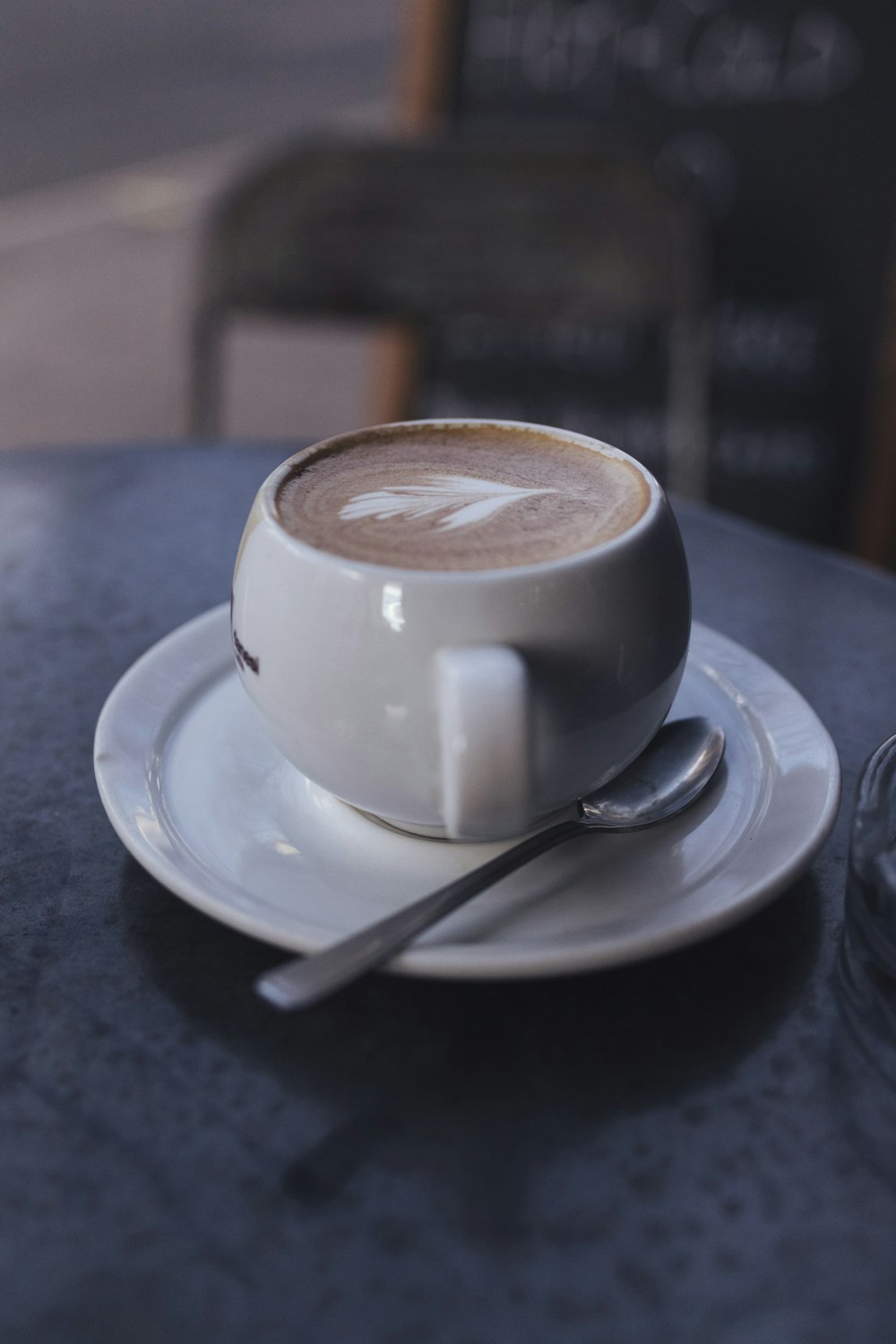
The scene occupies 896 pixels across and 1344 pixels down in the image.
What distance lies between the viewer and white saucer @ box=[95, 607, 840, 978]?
1.13 ft

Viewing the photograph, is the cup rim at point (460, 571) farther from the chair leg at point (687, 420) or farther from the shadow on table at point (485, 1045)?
the chair leg at point (687, 420)

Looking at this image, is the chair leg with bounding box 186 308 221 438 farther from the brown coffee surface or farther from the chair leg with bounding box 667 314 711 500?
the brown coffee surface

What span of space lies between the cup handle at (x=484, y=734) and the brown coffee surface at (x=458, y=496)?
4 cm

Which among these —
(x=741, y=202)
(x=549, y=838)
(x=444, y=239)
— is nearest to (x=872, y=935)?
(x=549, y=838)

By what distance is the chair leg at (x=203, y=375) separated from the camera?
117cm

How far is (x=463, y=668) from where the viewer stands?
0.34 m

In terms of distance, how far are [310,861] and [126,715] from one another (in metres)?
0.11

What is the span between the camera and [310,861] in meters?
0.40

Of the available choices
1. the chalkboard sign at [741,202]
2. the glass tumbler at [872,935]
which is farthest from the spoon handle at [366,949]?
the chalkboard sign at [741,202]

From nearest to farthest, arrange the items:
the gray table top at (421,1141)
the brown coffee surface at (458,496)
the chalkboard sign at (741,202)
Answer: the gray table top at (421,1141) → the brown coffee surface at (458,496) → the chalkboard sign at (741,202)

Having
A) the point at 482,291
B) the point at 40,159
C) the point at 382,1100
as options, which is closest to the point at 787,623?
the point at 382,1100

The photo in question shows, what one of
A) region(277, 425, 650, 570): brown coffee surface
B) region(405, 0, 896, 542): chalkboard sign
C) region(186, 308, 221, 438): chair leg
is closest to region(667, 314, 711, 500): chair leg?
region(405, 0, 896, 542): chalkboard sign

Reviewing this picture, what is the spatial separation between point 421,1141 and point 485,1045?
1.5 inches

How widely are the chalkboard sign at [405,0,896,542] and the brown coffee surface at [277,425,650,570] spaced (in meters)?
1.13
